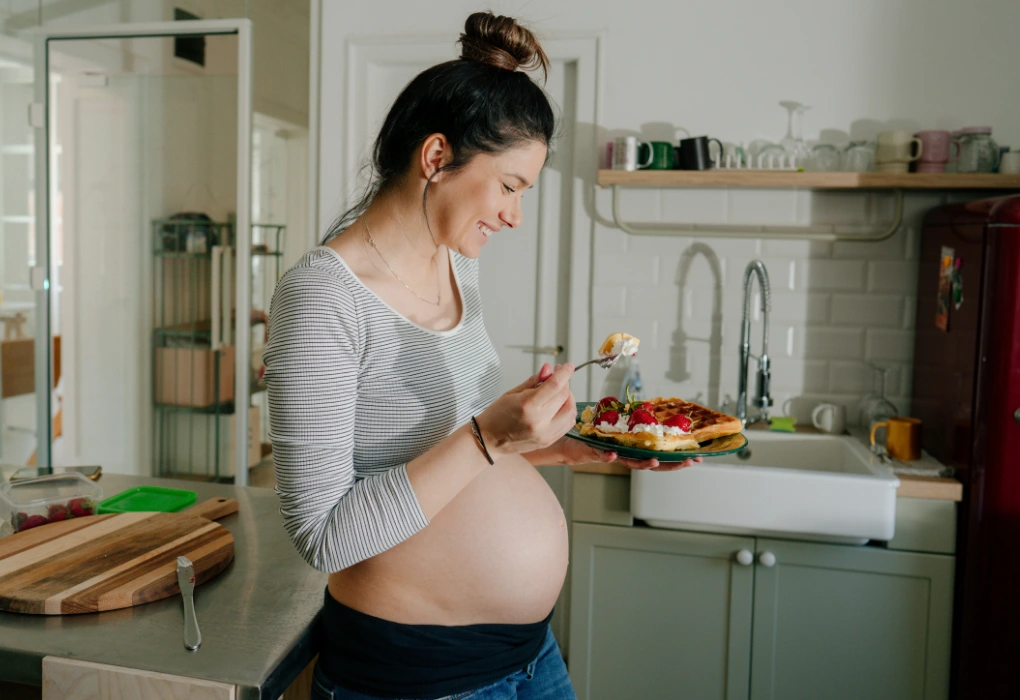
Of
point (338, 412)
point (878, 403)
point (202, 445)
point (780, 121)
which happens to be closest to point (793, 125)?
point (780, 121)

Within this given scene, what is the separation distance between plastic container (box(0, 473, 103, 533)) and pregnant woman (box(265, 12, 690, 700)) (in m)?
0.57

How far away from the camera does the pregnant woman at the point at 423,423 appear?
0.99 meters

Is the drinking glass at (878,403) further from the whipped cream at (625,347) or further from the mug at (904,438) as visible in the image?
the whipped cream at (625,347)

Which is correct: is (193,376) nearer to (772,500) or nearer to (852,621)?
(772,500)

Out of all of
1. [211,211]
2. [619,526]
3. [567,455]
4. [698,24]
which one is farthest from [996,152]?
[211,211]

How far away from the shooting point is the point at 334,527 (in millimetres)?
981

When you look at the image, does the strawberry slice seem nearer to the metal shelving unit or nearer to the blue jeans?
the blue jeans

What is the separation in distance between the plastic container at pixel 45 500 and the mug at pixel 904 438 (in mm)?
1911

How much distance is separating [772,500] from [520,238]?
124 centimetres

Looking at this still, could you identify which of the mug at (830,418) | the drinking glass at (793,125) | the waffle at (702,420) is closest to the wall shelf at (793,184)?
the drinking glass at (793,125)

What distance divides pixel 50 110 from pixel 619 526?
270cm

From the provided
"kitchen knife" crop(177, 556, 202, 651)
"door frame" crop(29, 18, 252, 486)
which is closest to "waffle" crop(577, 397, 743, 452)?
"kitchen knife" crop(177, 556, 202, 651)

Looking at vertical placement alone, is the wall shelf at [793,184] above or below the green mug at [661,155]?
below

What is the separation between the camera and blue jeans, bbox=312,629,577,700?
113cm
